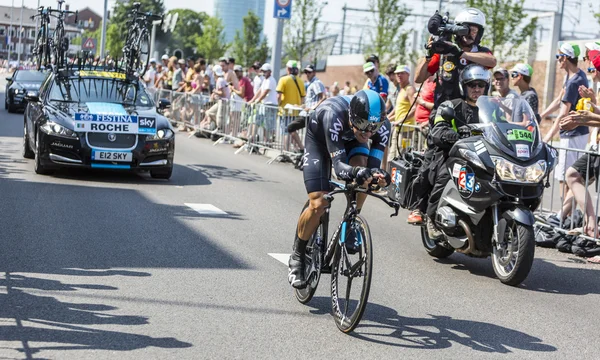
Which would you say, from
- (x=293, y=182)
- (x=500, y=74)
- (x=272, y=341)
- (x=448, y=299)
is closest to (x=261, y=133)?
(x=293, y=182)

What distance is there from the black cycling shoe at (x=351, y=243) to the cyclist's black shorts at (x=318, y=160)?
540 millimetres

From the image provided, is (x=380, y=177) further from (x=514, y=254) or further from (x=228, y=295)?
(x=514, y=254)

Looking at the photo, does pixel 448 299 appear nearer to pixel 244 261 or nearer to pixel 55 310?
pixel 244 261

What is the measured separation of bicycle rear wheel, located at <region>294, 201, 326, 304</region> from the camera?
6734mm

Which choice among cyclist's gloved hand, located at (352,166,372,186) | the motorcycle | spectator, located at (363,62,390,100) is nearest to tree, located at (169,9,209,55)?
spectator, located at (363,62,390,100)

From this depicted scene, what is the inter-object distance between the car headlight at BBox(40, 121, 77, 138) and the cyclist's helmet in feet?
27.0

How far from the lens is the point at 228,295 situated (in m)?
7.13

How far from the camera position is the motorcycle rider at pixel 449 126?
8.88 m

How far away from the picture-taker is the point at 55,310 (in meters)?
6.34

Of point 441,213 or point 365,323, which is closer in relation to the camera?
point 365,323

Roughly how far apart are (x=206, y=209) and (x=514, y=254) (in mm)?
4800

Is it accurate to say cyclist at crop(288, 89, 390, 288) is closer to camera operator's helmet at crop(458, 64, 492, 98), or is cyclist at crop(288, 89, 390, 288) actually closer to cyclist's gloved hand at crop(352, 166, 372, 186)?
cyclist's gloved hand at crop(352, 166, 372, 186)

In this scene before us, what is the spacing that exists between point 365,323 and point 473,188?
2305 mm

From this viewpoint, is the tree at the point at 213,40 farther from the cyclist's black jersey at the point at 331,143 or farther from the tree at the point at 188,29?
the cyclist's black jersey at the point at 331,143
